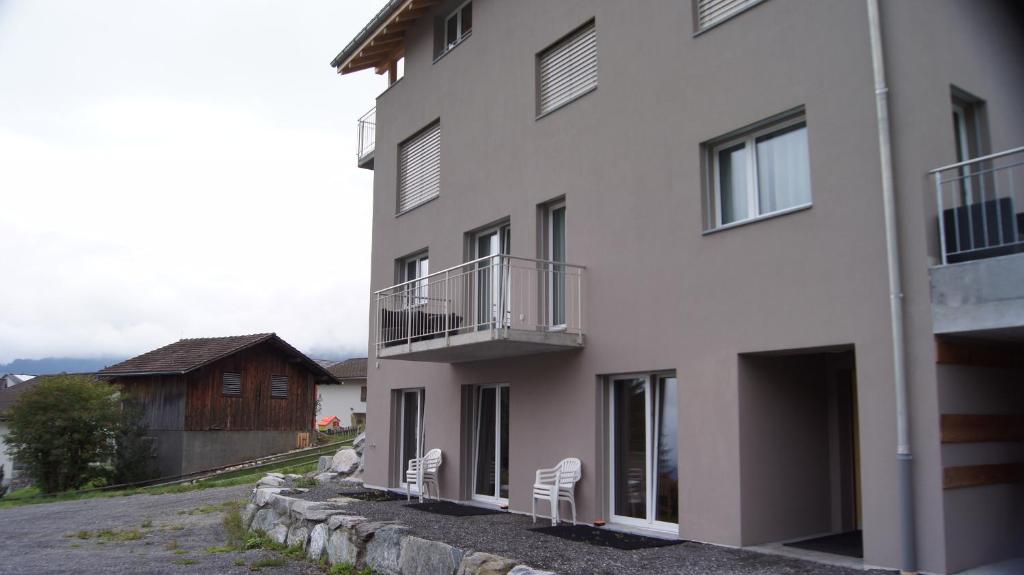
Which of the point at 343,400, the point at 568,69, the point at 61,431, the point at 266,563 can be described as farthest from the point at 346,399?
the point at 568,69

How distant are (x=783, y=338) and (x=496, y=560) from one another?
3458mm

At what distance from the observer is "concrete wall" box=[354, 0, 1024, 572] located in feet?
23.2

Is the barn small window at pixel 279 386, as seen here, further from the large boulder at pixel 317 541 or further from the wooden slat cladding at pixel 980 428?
the wooden slat cladding at pixel 980 428

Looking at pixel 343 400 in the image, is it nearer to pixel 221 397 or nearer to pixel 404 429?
pixel 221 397

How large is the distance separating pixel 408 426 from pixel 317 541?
4696mm

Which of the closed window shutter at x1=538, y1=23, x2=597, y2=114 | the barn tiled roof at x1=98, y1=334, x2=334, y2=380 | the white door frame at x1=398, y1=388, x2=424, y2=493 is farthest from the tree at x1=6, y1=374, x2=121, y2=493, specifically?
the closed window shutter at x1=538, y1=23, x2=597, y2=114

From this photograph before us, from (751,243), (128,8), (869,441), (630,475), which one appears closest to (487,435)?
(630,475)

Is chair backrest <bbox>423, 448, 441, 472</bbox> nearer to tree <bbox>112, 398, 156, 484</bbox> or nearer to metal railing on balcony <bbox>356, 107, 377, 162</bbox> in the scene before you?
metal railing on balcony <bbox>356, 107, 377, 162</bbox>

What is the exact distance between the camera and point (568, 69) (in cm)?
1138

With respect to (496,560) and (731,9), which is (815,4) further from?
(496,560)

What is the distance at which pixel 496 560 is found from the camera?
7.21 m

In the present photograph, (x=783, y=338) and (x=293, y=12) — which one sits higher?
(x=293, y=12)

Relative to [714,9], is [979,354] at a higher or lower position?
lower

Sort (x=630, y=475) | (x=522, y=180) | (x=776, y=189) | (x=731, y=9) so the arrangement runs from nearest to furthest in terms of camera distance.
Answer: (x=776, y=189), (x=731, y=9), (x=630, y=475), (x=522, y=180)
